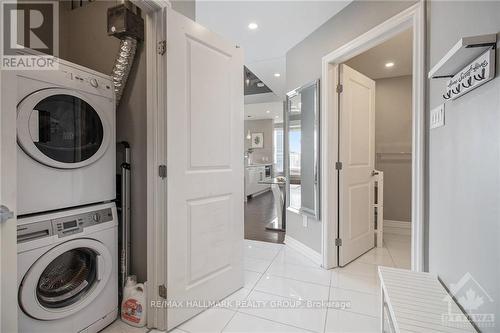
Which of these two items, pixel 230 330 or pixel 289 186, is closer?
pixel 230 330

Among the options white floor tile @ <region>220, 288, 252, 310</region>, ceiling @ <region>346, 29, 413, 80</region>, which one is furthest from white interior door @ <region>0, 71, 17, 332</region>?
ceiling @ <region>346, 29, 413, 80</region>

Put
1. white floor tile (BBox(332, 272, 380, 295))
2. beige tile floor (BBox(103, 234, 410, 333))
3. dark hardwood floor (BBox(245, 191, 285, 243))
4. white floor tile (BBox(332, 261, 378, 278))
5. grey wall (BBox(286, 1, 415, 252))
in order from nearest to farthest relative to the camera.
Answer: beige tile floor (BBox(103, 234, 410, 333)), grey wall (BBox(286, 1, 415, 252)), white floor tile (BBox(332, 272, 380, 295)), white floor tile (BBox(332, 261, 378, 278)), dark hardwood floor (BBox(245, 191, 285, 243))

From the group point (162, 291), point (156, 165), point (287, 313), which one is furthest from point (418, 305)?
point (156, 165)

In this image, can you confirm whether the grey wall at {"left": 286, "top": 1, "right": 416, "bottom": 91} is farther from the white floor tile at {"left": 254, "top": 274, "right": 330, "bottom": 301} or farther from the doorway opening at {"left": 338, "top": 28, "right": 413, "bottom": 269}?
the white floor tile at {"left": 254, "top": 274, "right": 330, "bottom": 301}

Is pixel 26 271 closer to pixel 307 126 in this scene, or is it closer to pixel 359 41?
pixel 307 126

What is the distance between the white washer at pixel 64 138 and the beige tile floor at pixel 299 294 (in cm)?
96

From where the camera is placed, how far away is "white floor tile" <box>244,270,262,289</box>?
2156 millimetres

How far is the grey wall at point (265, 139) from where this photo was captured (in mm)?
9039

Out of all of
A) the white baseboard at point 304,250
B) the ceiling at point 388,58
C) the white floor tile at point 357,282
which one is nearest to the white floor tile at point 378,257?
the white floor tile at point 357,282

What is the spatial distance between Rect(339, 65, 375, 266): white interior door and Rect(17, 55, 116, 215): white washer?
7.00 ft

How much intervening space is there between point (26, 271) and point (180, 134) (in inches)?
42.0

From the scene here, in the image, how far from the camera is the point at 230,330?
158 centimetres

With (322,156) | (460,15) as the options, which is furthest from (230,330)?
(460,15)

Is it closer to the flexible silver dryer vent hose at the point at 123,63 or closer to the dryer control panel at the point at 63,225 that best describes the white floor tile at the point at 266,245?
the dryer control panel at the point at 63,225
